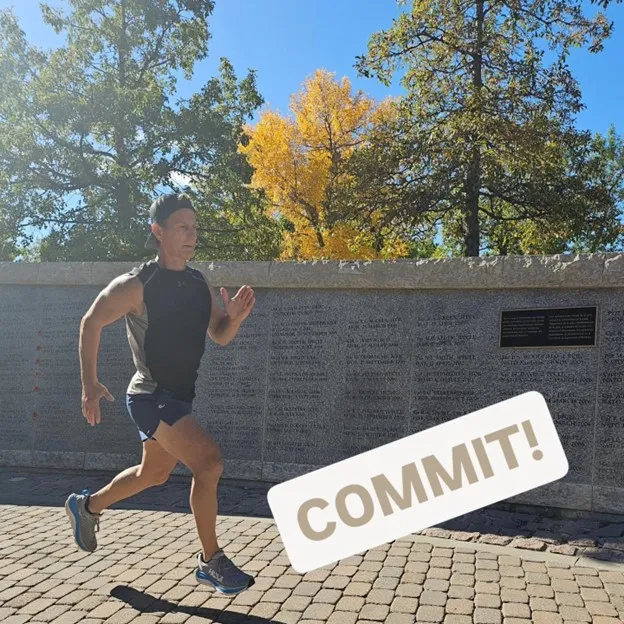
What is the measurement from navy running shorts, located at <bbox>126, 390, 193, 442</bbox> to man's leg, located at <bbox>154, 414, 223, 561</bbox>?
1.3 inches

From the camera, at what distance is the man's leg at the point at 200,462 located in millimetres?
3316

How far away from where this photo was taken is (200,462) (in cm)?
331

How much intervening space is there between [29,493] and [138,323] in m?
3.69

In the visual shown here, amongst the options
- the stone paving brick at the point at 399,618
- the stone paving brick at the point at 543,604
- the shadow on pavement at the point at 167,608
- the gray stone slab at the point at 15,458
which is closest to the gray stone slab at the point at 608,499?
the stone paving brick at the point at 543,604

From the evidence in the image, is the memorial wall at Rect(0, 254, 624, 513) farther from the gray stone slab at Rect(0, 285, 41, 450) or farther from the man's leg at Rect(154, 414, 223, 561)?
the man's leg at Rect(154, 414, 223, 561)

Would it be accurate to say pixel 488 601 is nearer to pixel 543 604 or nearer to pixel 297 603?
pixel 543 604

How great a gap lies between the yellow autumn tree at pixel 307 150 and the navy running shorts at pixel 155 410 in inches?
756

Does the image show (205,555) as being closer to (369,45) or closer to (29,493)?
(29,493)

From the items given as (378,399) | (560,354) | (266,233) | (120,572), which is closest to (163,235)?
(120,572)

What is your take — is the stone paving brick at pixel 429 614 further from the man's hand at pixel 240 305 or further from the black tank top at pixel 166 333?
→ the man's hand at pixel 240 305

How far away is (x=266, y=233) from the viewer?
17.8 meters

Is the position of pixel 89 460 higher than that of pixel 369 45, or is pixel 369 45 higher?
pixel 369 45

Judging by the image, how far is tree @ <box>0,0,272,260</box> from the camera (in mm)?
16156

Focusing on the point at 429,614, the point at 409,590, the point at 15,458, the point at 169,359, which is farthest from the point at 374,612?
the point at 15,458
